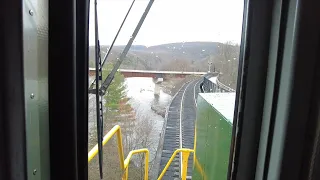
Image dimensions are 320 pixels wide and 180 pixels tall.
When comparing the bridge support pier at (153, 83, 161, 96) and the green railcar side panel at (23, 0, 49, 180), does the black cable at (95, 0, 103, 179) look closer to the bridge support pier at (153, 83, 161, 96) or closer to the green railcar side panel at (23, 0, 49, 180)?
the green railcar side panel at (23, 0, 49, 180)

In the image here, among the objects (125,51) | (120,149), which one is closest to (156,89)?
(125,51)

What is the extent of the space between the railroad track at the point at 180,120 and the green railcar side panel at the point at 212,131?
0.13 meters

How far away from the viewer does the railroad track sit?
1.39 metres

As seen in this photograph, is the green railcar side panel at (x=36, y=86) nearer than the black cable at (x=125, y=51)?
Yes

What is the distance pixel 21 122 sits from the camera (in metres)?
0.66

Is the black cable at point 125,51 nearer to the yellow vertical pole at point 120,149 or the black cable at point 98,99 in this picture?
the black cable at point 98,99

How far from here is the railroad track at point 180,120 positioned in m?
1.39

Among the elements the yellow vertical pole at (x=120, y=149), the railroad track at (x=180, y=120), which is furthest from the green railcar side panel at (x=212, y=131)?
the yellow vertical pole at (x=120, y=149)

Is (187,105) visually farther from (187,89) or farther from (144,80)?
(144,80)

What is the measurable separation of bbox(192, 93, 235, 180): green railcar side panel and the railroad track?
0.13m

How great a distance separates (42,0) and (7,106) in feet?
1.02

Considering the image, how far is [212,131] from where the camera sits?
1.64m

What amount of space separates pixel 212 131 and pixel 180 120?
0.27m

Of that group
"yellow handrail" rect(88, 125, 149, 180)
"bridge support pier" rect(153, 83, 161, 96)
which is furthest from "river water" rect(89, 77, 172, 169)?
"yellow handrail" rect(88, 125, 149, 180)
